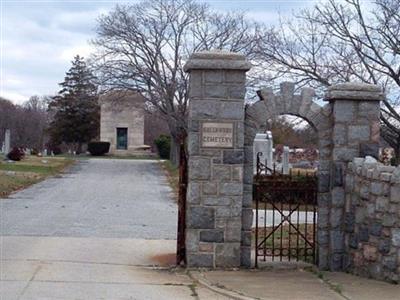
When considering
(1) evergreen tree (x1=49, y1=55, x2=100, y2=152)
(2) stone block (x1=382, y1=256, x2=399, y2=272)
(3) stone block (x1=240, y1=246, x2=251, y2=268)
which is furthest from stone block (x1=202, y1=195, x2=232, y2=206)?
(1) evergreen tree (x1=49, y1=55, x2=100, y2=152)

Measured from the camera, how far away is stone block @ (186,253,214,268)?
11.0m

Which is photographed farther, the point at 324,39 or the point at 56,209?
the point at 324,39

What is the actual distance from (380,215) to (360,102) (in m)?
2.02

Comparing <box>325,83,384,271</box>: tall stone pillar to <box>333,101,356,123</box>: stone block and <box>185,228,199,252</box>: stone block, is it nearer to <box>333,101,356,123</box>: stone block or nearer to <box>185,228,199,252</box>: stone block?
<box>333,101,356,123</box>: stone block

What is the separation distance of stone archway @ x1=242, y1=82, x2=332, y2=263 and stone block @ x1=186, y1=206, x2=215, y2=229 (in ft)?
1.82

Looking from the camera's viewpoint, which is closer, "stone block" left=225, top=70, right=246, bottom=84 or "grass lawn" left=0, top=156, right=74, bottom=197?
"stone block" left=225, top=70, right=246, bottom=84

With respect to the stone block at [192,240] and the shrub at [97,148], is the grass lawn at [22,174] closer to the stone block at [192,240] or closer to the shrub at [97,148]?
the stone block at [192,240]

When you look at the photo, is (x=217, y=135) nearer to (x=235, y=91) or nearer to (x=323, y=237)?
(x=235, y=91)

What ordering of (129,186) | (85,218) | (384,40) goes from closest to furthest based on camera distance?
(85,218)
(384,40)
(129,186)

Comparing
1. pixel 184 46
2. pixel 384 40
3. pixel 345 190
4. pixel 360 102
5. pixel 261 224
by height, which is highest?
pixel 184 46

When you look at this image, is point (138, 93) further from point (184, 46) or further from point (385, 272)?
point (385, 272)

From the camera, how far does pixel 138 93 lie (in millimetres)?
44344

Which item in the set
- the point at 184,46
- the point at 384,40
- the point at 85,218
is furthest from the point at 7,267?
the point at 184,46

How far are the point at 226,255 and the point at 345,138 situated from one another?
98.6 inches
